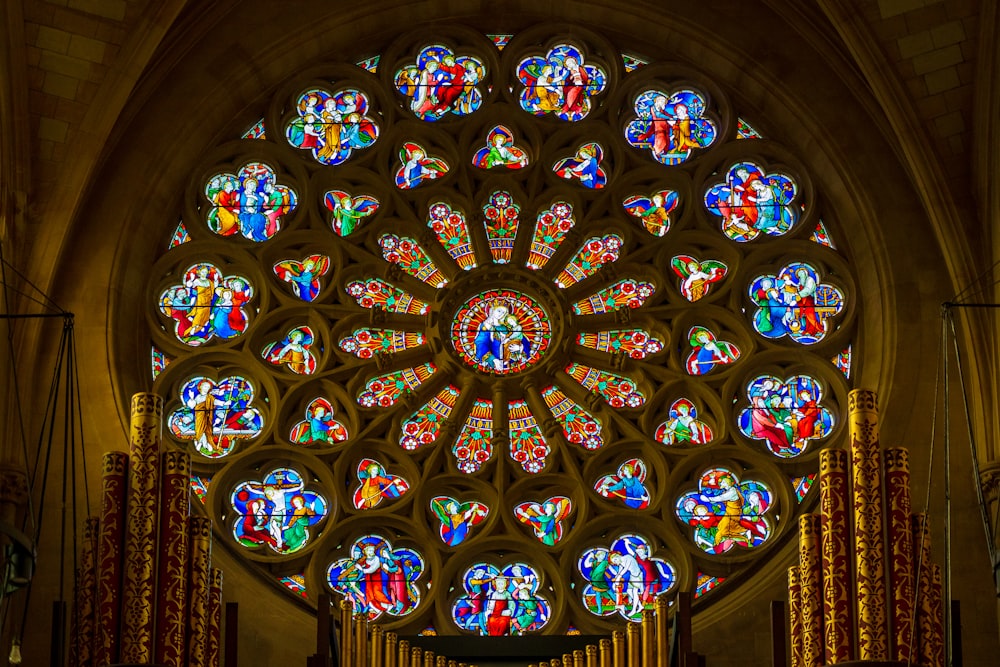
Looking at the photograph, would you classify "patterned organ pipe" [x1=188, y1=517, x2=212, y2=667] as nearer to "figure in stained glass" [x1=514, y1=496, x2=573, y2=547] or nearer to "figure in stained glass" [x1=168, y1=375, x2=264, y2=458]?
"figure in stained glass" [x1=168, y1=375, x2=264, y2=458]

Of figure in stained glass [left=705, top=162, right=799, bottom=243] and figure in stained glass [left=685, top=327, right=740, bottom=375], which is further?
figure in stained glass [left=705, top=162, right=799, bottom=243]

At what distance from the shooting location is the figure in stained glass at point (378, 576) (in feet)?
68.3

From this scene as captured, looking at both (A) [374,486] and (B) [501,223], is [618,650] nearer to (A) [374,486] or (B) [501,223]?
(A) [374,486]

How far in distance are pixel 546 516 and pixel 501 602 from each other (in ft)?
2.97

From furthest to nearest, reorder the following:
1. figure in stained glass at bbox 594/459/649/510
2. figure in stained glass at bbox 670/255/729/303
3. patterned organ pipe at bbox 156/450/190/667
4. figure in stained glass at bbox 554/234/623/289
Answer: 1. figure in stained glass at bbox 554/234/623/289
2. figure in stained glass at bbox 670/255/729/303
3. figure in stained glass at bbox 594/459/649/510
4. patterned organ pipe at bbox 156/450/190/667

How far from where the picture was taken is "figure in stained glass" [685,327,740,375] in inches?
861

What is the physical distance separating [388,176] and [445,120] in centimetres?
81

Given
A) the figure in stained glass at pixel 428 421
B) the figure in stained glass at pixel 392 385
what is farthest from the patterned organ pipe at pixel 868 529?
the figure in stained glass at pixel 392 385

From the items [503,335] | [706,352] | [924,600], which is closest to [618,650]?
[924,600]

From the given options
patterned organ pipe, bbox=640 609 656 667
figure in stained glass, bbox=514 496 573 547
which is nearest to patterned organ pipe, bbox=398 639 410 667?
patterned organ pipe, bbox=640 609 656 667

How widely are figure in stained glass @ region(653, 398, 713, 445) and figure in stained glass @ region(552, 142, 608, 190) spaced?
94.5 inches

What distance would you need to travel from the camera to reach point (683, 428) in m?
21.6

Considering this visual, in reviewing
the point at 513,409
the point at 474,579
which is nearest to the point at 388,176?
the point at 513,409

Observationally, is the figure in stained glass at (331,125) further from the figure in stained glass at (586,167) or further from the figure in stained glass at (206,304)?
the figure in stained glass at (586,167)
